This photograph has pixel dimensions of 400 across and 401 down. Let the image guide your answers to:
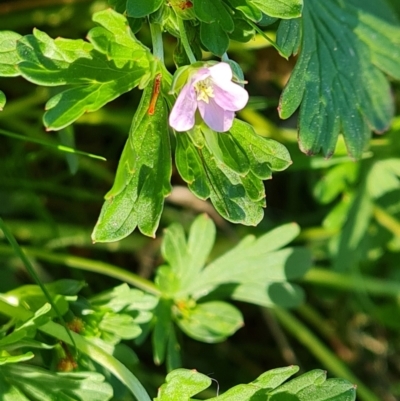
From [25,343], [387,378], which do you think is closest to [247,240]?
[25,343]

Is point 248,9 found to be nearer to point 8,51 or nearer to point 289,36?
point 289,36

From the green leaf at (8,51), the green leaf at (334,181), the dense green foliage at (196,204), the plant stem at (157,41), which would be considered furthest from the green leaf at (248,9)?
the green leaf at (334,181)

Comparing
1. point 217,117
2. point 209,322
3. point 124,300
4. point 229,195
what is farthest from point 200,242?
point 217,117

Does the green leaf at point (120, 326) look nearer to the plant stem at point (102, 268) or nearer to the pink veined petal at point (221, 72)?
the plant stem at point (102, 268)

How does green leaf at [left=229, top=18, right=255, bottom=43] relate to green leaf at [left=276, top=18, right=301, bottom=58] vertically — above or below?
above

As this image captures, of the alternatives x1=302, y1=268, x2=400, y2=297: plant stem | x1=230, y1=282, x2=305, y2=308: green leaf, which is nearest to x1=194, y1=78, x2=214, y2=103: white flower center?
x1=230, y1=282, x2=305, y2=308: green leaf

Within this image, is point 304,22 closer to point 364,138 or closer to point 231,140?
point 364,138

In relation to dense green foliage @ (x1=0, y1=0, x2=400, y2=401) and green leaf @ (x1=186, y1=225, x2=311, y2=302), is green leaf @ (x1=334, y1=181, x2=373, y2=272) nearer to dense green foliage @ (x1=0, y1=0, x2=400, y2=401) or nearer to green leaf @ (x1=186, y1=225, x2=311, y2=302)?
dense green foliage @ (x1=0, y1=0, x2=400, y2=401)
